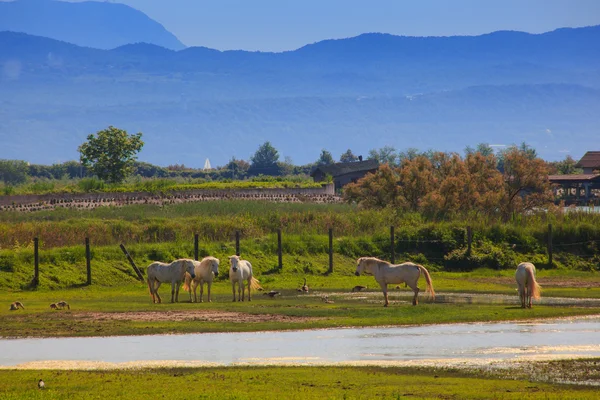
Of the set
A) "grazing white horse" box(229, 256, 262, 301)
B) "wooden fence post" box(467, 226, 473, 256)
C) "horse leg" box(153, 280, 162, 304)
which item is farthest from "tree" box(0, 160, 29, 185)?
"grazing white horse" box(229, 256, 262, 301)

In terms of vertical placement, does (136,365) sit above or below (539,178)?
below

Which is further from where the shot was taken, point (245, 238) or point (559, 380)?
point (245, 238)

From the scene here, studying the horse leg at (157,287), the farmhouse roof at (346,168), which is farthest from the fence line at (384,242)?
the farmhouse roof at (346,168)

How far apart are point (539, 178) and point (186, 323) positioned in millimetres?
44581

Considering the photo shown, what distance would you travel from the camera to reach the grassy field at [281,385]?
63.5ft

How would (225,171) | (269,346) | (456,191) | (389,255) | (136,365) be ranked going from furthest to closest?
(225,171)
(456,191)
(389,255)
(269,346)
(136,365)

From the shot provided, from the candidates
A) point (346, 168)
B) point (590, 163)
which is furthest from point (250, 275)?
point (590, 163)

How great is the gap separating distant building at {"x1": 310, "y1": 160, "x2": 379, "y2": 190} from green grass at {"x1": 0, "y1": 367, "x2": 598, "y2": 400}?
10164cm

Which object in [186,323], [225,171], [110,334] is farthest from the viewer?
[225,171]

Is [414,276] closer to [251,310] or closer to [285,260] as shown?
[251,310]

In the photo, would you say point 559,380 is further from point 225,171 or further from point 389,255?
point 225,171

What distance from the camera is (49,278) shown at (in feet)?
140

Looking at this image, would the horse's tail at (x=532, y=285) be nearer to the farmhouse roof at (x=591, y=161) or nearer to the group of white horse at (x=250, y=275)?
the group of white horse at (x=250, y=275)

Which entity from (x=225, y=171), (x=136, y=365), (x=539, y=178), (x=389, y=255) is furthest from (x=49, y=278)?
(x=225, y=171)
